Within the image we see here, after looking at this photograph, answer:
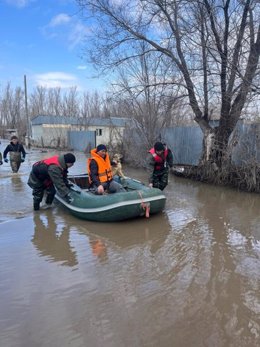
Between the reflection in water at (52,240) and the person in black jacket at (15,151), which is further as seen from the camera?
the person in black jacket at (15,151)

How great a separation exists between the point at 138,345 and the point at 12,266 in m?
2.48

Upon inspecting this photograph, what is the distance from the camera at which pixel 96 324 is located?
3.41 m

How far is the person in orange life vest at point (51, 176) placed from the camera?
6977 millimetres

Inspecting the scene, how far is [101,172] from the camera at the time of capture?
7426mm

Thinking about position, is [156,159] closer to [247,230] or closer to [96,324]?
[247,230]

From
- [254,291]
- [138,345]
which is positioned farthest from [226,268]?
[138,345]

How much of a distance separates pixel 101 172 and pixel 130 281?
3.39m

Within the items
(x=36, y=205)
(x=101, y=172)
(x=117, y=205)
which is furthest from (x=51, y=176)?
(x=117, y=205)

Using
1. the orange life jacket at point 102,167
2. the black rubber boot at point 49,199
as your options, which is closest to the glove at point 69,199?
the orange life jacket at point 102,167

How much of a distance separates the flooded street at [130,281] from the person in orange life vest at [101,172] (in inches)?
33.5

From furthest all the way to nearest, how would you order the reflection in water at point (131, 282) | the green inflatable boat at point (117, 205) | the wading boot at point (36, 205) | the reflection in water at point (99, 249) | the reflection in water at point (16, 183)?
1. the reflection in water at point (16, 183)
2. the wading boot at point (36, 205)
3. the green inflatable boat at point (117, 205)
4. the reflection in water at point (99, 249)
5. the reflection in water at point (131, 282)

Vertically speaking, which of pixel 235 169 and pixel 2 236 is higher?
pixel 235 169

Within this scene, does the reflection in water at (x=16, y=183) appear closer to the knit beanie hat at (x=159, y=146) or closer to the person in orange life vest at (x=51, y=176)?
the person in orange life vest at (x=51, y=176)

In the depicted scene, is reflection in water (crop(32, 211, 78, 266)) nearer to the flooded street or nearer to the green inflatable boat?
the flooded street
